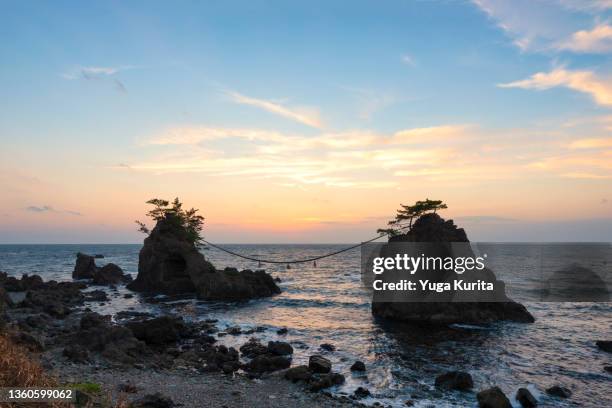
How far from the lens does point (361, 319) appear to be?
41.5 meters

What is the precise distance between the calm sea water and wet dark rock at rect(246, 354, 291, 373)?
208cm

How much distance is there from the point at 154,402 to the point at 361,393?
35.3 ft

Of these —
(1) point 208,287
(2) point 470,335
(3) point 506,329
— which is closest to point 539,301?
(3) point 506,329

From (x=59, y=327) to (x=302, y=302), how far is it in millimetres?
28426

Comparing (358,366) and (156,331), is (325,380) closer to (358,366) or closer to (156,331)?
(358,366)

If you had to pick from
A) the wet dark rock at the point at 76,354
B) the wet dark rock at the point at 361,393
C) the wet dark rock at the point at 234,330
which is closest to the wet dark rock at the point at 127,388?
the wet dark rock at the point at 76,354

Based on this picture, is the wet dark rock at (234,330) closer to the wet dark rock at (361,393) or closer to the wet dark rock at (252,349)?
the wet dark rock at (252,349)

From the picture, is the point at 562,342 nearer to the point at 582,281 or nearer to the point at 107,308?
the point at 107,308

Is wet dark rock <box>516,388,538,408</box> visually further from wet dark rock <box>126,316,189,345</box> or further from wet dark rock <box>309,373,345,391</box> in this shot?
wet dark rock <box>126,316,189,345</box>

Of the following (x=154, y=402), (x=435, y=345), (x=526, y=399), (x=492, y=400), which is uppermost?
(x=154, y=402)

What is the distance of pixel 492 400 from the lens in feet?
62.1

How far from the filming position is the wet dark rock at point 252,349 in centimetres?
2805

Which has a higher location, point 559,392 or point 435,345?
point 559,392

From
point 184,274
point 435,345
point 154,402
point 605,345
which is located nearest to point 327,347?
point 435,345
